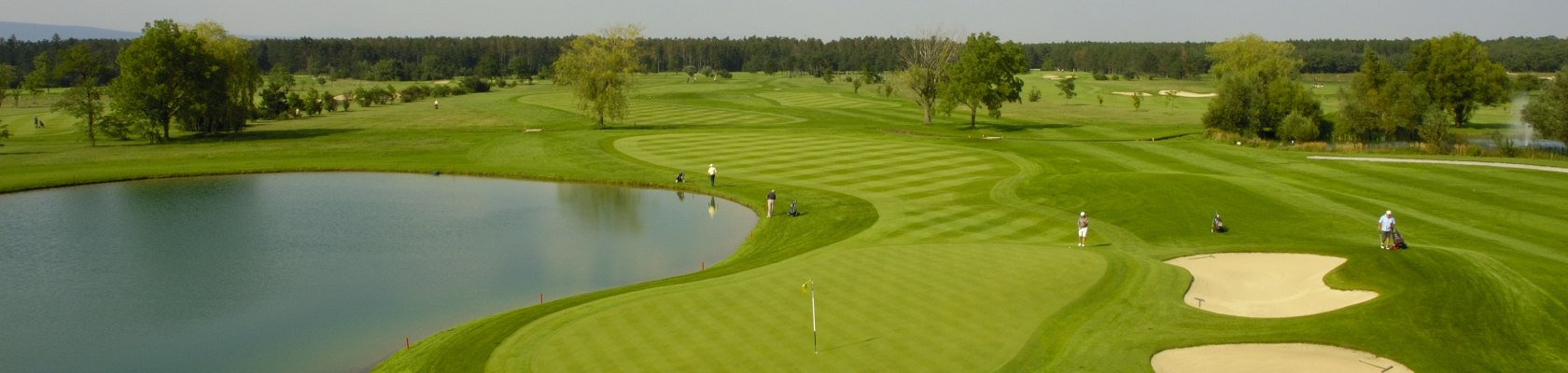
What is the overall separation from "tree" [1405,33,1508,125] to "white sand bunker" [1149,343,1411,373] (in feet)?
299

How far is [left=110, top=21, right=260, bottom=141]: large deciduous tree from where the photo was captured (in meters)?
80.4

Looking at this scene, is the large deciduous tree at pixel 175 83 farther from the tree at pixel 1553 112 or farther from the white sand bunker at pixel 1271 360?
the tree at pixel 1553 112

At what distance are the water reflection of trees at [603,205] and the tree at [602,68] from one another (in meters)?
34.9

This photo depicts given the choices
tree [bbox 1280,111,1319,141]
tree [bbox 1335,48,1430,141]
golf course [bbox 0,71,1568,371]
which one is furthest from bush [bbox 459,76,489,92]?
tree [bbox 1335,48,1430,141]

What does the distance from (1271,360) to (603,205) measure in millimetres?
37781

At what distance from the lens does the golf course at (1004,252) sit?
21344 millimetres

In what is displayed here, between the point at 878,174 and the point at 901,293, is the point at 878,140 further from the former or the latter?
the point at 901,293

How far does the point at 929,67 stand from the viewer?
10050 centimetres

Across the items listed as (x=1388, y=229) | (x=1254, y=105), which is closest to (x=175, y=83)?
(x=1388, y=229)

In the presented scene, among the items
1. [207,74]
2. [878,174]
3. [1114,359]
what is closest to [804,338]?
[1114,359]

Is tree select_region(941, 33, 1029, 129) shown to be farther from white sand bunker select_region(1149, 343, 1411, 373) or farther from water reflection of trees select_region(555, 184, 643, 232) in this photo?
white sand bunker select_region(1149, 343, 1411, 373)

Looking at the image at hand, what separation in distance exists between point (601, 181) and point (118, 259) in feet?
91.7

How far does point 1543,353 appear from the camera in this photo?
20.1 m

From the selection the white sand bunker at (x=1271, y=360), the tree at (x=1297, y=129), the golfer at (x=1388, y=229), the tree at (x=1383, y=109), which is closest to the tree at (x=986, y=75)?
the tree at (x=1297, y=129)
